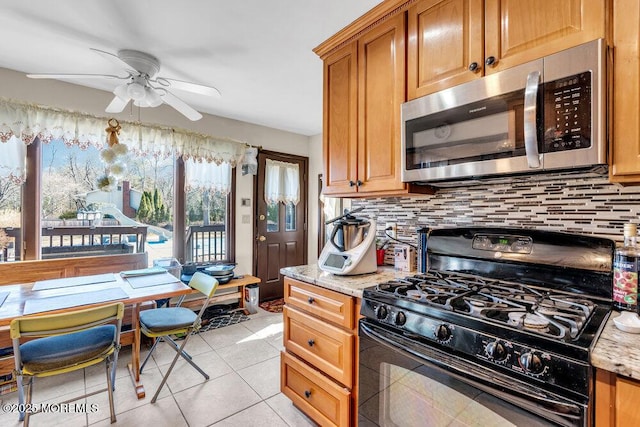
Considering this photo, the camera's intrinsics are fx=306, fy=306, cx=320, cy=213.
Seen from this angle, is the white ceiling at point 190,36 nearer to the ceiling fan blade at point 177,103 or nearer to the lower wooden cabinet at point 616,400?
the ceiling fan blade at point 177,103

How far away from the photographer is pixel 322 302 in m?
1.58

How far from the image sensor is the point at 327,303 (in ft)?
5.08

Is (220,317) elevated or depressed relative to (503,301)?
depressed

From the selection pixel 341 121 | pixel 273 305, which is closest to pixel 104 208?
pixel 273 305

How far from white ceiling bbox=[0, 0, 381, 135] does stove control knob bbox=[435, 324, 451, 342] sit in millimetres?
1702

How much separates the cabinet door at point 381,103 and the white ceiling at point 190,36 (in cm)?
24

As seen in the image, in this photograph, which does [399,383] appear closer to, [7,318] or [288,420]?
[288,420]

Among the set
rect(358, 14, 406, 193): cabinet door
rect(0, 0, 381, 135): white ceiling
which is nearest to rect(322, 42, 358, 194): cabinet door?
rect(358, 14, 406, 193): cabinet door

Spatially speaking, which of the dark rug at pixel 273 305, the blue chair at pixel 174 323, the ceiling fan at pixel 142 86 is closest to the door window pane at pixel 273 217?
the dark rug at pixel 273 305

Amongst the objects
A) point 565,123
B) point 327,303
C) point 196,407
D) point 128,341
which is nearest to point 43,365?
point 196,407

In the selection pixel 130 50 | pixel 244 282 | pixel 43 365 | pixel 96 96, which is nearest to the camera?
pixel 43 365

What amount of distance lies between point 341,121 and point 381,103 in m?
0.31

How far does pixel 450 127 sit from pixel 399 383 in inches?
43.4

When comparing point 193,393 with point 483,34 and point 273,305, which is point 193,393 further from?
point 483,34
